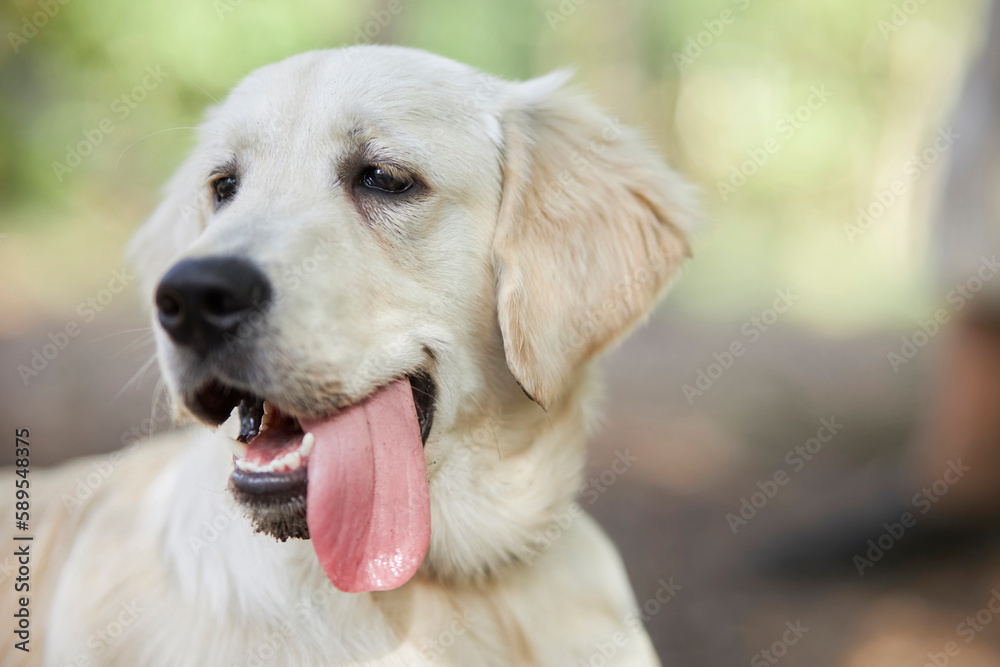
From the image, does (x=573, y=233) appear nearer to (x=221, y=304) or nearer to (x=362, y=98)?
(x=362, y=98)

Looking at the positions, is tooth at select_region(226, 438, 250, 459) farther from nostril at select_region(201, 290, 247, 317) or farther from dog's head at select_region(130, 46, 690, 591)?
nostril at select_region(201, 290, 247, 317)

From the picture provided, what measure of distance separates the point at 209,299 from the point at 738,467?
4255mm

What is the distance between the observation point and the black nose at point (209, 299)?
1388mm

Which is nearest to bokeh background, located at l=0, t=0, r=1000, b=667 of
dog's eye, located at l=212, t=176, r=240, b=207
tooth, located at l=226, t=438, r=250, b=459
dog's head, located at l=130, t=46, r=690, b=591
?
dog's head, located at l=130, t=46, r=690, b=591

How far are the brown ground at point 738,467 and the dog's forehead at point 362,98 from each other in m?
2.73

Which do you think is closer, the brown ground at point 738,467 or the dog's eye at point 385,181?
the dog's eye at point 385,181

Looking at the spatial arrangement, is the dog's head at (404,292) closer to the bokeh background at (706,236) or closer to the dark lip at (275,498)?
the dark lip at (275,498)

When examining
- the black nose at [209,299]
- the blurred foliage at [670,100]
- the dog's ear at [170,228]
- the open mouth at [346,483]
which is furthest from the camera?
the blurred foliage at [670,100]

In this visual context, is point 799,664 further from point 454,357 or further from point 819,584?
point 454,357

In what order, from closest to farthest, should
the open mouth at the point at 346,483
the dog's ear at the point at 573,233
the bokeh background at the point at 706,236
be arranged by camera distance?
the open mouth at the point at 346,483 < the dog's ear at the point at 573,233 < the bokeh background at the point at 706,236

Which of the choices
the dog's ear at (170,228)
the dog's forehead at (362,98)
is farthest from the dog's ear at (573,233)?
the dog's ear at (170,228)

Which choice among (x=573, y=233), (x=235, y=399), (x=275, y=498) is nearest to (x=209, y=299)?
(x=235, y=399)

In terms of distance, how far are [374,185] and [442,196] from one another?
19cm

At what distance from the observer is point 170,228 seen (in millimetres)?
2293
